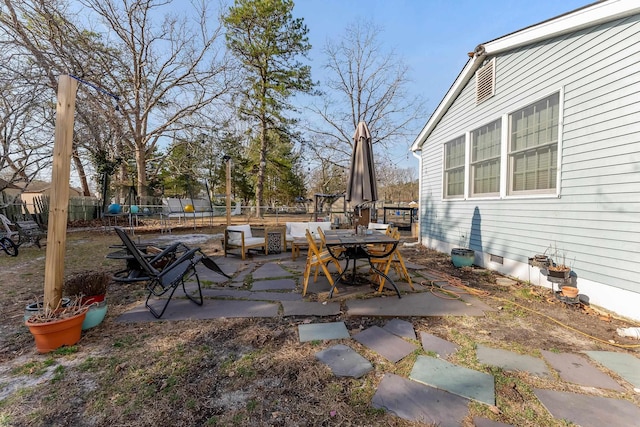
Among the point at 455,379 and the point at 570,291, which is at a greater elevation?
the point at 570,291

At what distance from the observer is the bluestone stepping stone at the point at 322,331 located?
2.42 metres

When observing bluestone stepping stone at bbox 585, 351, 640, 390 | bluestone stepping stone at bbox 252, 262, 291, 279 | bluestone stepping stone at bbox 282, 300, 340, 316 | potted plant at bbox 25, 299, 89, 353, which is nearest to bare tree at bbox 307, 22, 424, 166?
bluestone stepping stone at bbox 252, 262, 291, 279

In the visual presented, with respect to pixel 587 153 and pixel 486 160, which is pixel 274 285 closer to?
pixel 587 153

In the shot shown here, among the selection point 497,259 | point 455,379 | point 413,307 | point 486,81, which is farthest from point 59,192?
point 486,81

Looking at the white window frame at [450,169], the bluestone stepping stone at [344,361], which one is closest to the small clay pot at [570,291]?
the bluestone stepping stone at [344,361]

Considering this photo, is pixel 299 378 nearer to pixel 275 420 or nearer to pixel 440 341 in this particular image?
pixel 275 420

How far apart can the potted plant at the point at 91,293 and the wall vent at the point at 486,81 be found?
6.37 m

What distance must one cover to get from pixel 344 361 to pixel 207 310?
173 centimetres

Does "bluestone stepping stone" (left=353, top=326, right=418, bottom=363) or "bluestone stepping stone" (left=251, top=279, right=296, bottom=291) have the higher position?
"bluestone stepping stone" (left=353, top=326, right=418, bottom=363)

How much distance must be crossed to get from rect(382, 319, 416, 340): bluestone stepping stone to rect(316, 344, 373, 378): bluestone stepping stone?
53 centimetres

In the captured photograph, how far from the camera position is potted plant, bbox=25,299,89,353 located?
6.95ft

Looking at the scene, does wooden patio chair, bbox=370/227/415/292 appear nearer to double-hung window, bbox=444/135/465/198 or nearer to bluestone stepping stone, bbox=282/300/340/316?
bluestone stepping stone, bbox=282/300/340/316

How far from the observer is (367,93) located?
14852 millimetres

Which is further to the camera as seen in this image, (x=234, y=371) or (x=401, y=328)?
(x=401, y=328)
